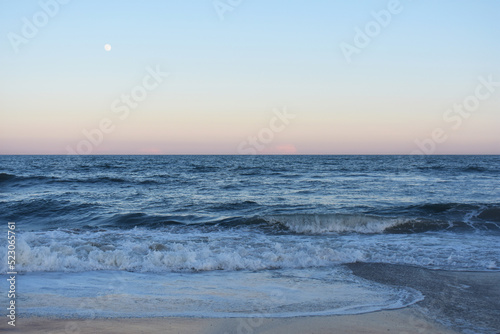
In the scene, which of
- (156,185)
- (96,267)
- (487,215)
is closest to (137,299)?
(96,267)

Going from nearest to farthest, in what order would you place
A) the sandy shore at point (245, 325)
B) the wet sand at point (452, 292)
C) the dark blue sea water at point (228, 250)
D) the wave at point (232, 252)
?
the sandy shore at point (245, 325) < the wet sand at point (452, 292) < the dark blue sea water at point (228, 250) < the wave at point (232, 252)

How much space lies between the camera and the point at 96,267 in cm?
755

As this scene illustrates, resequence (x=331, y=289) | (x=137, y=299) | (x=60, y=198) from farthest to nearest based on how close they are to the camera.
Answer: (x=60, y=198) → (x=331, y=289) → (x=137, y=299)

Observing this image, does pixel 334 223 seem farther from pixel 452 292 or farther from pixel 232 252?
pixel 452 292

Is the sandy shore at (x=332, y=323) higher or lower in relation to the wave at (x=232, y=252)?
higher

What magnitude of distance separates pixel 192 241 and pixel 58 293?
443 cm

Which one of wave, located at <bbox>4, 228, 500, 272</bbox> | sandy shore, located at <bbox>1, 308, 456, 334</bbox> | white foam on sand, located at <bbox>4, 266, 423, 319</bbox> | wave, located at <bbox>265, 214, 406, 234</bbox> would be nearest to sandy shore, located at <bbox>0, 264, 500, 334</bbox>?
sandy shore, located at <bbox>1, 308, 456, 334</bbox>

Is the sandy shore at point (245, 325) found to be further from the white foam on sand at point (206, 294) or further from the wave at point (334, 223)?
the wave at point (334, 223)

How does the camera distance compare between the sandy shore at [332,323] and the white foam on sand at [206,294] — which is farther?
the white foam on sand at [206,294]

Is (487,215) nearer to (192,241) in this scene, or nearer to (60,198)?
(192,241)

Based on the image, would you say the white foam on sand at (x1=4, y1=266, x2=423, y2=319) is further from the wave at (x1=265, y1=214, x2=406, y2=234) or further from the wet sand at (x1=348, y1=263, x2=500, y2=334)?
the wave at (x1=265, y1=214, x2=406, y2=234)

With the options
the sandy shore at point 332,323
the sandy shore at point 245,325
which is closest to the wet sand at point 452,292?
the sandy shore at point 332,323

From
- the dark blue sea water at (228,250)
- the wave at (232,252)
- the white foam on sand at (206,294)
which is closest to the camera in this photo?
the white foam on sand at (206,294)

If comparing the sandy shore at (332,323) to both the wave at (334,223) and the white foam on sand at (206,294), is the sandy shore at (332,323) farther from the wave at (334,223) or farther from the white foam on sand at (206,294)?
the wave at (334,223)
